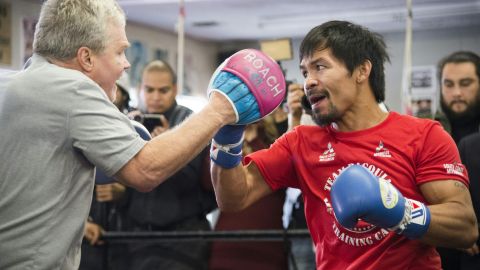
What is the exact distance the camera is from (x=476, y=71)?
3174 millimetres

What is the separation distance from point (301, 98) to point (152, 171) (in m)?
1.55

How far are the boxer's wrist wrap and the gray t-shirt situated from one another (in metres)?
0.68

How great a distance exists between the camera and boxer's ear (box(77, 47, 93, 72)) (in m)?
1.67

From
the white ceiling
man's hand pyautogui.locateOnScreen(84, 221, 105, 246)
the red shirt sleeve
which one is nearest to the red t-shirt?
the red shirt sleeve

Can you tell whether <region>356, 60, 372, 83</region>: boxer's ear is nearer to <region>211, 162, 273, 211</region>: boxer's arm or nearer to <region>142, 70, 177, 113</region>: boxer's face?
<region>211, 162, 273, 211</region>: boxer's arm

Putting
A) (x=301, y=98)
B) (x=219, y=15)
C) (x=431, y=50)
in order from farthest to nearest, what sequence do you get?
(x=431, y=50) < (x=219, y=15) < (x=301, y=98)

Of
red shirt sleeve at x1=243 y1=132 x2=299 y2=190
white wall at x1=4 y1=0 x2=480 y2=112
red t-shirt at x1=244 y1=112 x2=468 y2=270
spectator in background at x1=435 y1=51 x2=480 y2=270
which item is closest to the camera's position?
red t-shirt at x1=244 y1=112 x2=468 y2=270

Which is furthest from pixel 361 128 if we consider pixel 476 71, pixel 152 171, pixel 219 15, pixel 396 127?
pixel 219 15

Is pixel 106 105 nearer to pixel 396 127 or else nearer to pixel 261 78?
pixel 261 78

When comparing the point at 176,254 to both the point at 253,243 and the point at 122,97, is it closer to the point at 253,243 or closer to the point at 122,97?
the point at 253,243

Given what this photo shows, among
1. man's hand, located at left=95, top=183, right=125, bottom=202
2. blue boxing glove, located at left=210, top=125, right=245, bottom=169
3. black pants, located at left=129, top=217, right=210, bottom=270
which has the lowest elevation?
black pants, located at left=129, top=217, right=210, bottom=270

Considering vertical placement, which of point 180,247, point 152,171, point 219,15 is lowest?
point 180,247

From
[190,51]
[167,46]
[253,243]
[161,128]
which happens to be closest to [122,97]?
[161,128]

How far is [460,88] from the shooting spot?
317cm
